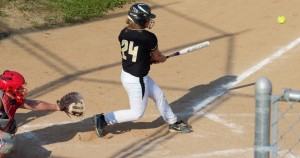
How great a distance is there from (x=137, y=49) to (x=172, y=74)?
2.55m

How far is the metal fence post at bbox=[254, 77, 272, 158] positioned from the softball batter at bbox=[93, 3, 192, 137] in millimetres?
3373

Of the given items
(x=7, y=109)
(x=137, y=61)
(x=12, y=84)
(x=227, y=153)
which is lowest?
(x=227, y=153)

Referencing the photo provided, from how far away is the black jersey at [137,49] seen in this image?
6289mm

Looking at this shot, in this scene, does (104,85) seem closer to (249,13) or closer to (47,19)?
(47,19)

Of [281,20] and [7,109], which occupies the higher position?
[281,20]

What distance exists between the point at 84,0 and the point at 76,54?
8.11 feet

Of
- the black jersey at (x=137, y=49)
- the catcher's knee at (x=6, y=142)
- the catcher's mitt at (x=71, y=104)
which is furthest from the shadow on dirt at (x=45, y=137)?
the black jersey at (x=137, y=49)

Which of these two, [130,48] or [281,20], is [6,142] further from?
[281,20]

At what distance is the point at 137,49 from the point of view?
6.32 metres

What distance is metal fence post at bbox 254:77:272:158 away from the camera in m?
2.97

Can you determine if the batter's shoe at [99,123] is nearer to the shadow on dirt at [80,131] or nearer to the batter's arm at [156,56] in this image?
the shadow on dirt at [80,131]

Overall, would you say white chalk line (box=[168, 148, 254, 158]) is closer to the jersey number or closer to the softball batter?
the softball batter

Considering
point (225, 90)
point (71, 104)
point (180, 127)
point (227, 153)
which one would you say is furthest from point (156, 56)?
point (225, 90)

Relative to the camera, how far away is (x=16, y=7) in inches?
440
